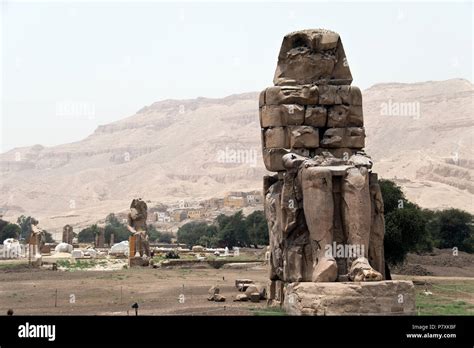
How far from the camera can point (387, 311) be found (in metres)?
13.8

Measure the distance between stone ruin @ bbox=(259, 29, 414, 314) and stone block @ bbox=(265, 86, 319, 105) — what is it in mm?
20

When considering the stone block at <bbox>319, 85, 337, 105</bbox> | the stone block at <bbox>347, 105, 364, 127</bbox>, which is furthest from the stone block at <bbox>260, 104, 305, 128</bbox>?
the stone block at <bbox>347, 105, 364, 127</bbox>

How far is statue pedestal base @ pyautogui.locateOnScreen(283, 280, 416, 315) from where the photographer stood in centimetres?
1358

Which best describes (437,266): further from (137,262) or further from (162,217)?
(162,217)

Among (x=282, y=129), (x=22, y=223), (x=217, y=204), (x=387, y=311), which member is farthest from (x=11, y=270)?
(x=217, y=204)

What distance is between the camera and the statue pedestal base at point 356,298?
535 inches

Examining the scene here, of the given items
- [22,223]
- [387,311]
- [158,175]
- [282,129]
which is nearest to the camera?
[387,311]

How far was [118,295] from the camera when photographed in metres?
19.9

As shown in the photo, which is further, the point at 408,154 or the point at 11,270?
the point at 408,154

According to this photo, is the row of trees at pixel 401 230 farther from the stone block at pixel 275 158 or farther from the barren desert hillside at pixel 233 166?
the barren desert hillside at pixel 233 166

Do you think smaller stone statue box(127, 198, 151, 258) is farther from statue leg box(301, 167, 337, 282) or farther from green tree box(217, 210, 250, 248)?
green tree box(217, 210, 250, 248)

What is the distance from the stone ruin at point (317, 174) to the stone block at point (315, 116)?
20 mm
